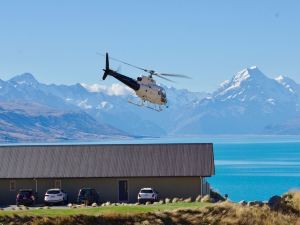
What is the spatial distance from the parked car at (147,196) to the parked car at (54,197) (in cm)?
628

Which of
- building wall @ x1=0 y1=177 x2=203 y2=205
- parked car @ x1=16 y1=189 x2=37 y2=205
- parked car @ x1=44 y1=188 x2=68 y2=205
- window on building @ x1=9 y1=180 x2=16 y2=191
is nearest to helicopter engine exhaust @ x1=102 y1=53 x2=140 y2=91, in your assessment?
parked car @ x1=44 y1=188 x2=68 y2=205

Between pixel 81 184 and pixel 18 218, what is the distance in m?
23.5

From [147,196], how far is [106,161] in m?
7.83

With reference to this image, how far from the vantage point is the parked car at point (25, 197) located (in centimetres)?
6203

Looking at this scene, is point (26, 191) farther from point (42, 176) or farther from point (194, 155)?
point (194, 155)

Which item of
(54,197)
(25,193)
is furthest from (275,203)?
(25,193)

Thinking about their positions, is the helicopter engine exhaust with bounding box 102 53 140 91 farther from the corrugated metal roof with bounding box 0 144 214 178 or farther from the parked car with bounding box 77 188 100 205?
the corrugated metal roof with bounding box 0 144 214 178

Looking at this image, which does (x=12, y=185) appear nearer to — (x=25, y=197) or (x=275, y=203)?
(x=25, y=197)

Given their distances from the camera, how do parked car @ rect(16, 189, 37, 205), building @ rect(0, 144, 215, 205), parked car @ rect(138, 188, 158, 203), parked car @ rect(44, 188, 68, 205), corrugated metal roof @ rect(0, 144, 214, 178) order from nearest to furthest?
parked car @ rect(138, 188, 158, 203) → parked car @ rect(44, 188, 68, 205) → parked car @ rect(16, 189, 37, 205) → building @ rect(0, 144, 215, 205) → corrugated metal roof @ rect(0, 144, 214, 178)

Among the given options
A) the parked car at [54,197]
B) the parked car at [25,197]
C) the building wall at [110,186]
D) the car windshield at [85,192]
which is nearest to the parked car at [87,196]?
the car windshield at [85,192]

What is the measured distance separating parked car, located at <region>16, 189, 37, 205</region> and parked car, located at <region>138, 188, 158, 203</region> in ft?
29.2

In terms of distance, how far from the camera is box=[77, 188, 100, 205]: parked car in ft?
204

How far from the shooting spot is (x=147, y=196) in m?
61.4

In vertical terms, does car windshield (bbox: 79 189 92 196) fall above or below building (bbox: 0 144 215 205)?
below
